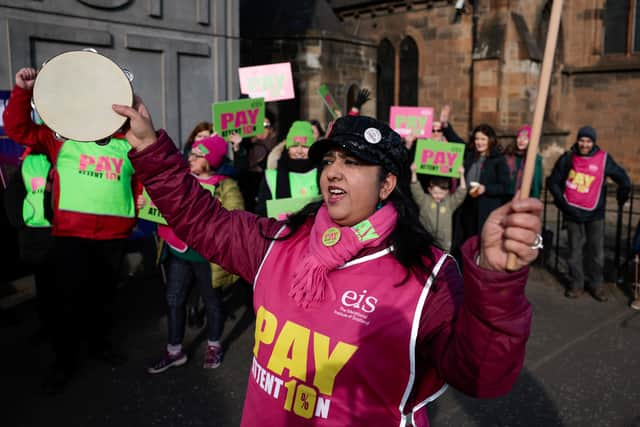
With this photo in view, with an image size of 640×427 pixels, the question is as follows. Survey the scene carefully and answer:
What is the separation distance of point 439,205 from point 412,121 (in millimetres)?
1980

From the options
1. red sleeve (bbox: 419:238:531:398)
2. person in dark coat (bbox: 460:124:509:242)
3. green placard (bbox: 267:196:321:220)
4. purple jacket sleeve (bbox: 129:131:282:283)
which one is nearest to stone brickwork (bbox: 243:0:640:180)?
person in dark coat (bbox: 460:124:509:242)

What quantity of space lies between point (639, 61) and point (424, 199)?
13.0 meters

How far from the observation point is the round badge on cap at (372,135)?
6.01 ft

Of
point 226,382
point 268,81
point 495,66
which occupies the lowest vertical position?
point 226,382

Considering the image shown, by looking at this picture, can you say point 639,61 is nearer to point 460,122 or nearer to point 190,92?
point 460,122

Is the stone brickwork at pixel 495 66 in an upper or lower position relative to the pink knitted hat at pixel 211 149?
upper

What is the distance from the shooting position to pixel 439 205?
6.17 meters

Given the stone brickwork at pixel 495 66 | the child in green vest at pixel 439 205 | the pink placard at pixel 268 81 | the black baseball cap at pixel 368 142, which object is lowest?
the child in green vest at pixel 439 205

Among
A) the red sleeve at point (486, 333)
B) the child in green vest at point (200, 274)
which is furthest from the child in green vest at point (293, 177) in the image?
the red sleeve at point (486, 333)

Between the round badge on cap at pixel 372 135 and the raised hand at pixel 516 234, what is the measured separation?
0.68m

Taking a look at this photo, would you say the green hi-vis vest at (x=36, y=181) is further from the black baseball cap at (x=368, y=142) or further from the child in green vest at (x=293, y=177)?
the black baseball cap at (x=368, y=142)

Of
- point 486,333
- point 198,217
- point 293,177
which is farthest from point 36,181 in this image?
point 486,333

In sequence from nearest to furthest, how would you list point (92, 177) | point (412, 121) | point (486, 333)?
point (486, 333) → point (92, 177) → point (412, 121)

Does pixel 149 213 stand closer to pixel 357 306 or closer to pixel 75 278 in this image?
pixel 75 278
